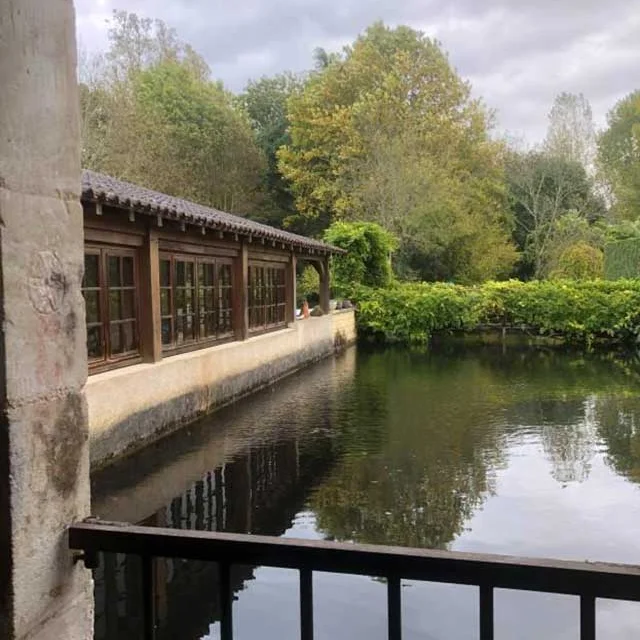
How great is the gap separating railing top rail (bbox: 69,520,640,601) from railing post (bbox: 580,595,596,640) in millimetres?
30

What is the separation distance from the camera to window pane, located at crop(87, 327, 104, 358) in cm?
833

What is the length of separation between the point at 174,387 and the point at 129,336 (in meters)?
0.96

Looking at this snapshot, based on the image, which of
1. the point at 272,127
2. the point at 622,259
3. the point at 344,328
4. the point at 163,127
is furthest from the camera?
the point at 272,127

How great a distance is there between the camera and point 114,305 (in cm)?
887

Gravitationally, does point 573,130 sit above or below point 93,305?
above

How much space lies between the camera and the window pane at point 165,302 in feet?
33.4

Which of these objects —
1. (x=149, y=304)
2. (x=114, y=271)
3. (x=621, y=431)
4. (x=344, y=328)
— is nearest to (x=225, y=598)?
(x=114, y=271)

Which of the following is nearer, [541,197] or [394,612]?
[394,612]

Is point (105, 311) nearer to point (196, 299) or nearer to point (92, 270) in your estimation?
point (92, 270)

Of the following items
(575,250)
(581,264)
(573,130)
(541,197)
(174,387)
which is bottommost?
(174,387)

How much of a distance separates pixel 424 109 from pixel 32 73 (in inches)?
1045

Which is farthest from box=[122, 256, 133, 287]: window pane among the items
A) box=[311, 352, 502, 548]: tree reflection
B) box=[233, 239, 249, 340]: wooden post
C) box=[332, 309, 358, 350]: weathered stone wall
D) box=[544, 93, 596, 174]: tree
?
box=[544, 93, 596, 174]: tree

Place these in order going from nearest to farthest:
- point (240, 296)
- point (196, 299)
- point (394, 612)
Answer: point (394, 612)
point (196, 299)
point (240, 296)

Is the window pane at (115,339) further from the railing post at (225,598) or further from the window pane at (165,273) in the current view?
the railing post at (225,598)
